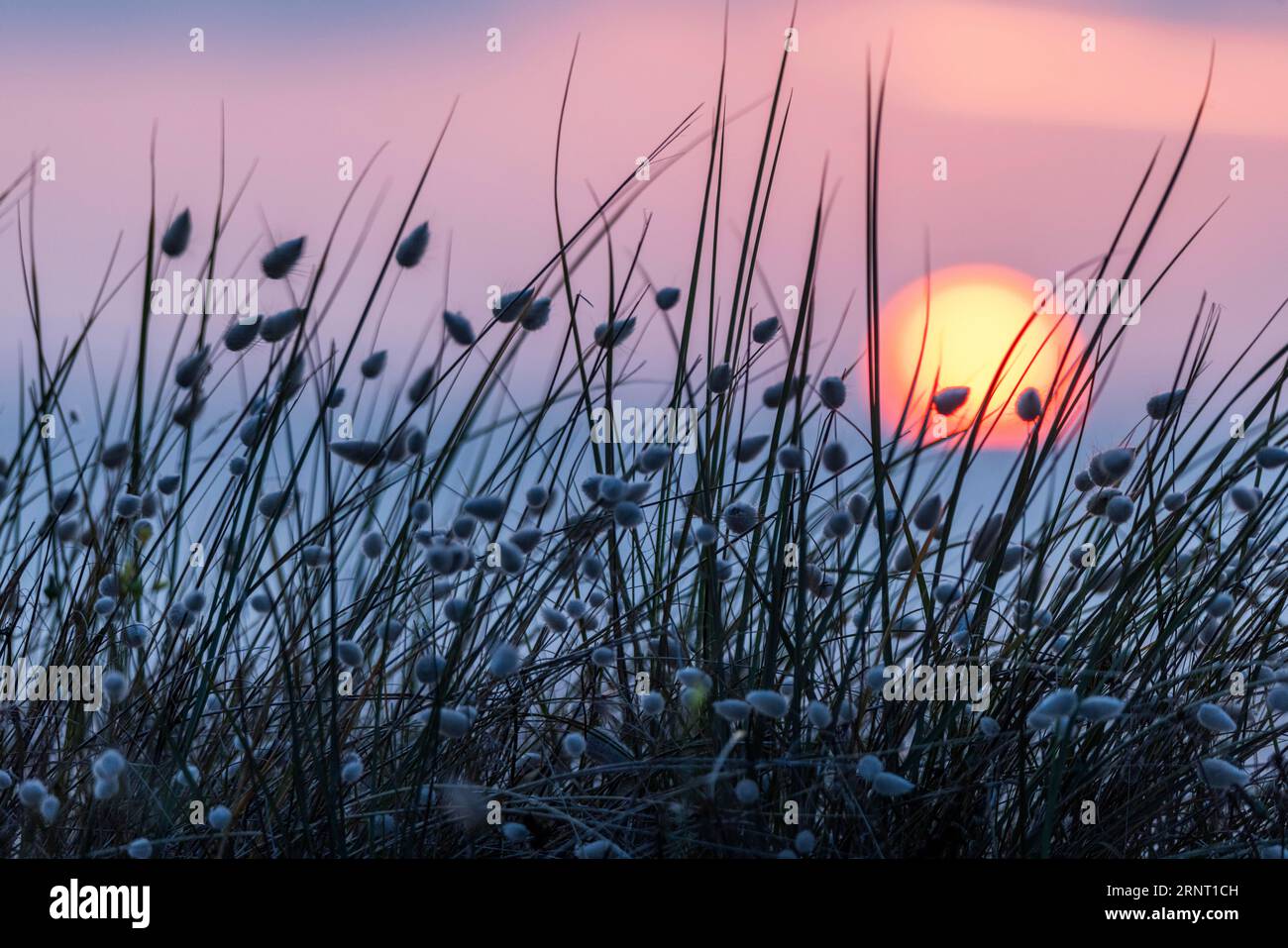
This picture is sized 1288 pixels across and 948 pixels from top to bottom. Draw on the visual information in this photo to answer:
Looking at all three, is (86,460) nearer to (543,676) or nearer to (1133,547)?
(543,676)

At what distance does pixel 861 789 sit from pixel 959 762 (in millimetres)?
134

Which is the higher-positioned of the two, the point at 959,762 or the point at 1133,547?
the point at 1133,547

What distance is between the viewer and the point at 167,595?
71.7 inches

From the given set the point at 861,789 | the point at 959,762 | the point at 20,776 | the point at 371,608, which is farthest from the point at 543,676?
the point at 20,776

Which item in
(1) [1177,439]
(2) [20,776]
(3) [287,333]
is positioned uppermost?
(3) [287,333]

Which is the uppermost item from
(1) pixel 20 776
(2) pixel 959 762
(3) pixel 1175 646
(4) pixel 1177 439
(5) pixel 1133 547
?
(4) pixel 1177 439

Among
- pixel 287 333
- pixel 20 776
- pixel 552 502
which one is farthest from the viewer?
pixel 552 502

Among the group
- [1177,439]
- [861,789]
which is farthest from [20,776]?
Result: [1177,439]

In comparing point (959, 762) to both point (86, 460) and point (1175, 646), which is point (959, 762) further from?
point (86, 460)

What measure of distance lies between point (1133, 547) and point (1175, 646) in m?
0.15

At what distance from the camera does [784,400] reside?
5.35 feet
